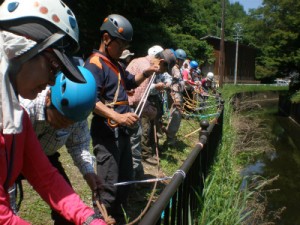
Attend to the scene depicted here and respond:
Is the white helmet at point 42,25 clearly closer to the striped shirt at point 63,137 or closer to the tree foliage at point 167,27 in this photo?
the striped shirt at point 63,137

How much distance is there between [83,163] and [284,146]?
14774 millimetres

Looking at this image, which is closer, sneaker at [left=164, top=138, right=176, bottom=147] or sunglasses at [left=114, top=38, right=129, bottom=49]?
sunglasses at [left=114, top=38, right=129, bottom=49]

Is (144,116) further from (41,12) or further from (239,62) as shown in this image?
(239,62)

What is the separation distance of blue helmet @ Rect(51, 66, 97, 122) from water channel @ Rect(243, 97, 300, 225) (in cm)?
668

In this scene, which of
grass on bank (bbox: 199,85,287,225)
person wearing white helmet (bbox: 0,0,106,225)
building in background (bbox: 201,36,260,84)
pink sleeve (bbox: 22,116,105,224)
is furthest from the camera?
building in background (bbox: 201,36,260,84)

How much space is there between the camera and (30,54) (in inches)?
58.4

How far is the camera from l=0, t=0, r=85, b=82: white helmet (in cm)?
153

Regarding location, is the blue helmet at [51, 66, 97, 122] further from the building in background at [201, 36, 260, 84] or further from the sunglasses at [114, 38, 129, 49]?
the building in background at [201, 36, 260, 84]

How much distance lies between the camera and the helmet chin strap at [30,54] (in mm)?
1437

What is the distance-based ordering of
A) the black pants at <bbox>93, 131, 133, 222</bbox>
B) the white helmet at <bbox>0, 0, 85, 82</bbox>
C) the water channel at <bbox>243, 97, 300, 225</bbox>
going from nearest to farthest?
the white helmet at <bbox>0, 0, 85, 82</bbox> → the black pants at <bbox>93, 131, 133, 222</bbox> → the water channel at <bbox>243, 97, 300, 225</bbox>

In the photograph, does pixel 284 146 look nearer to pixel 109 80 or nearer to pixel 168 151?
pixel 168 151

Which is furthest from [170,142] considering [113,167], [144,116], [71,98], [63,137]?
[71,98]

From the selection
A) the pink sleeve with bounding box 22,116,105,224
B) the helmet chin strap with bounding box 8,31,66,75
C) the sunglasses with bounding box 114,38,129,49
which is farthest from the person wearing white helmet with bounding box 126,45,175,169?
the helmet chin strap with bounding box 8,31,66,75

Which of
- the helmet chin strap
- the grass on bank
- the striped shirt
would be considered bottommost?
the grass on bank
